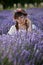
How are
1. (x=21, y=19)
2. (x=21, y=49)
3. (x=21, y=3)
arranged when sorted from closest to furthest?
(x=21, y=49), (x=21, y=19), (x=21, y=3)

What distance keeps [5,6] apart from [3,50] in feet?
46.4

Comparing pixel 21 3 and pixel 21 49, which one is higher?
pixel 21 49

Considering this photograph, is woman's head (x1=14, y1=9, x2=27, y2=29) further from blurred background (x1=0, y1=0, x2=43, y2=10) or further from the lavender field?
blurred background (x1=0, y1=0, x2=43, y2=10)

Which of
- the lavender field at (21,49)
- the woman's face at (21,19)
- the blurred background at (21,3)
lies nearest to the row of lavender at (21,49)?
the lavender field at (21,49)

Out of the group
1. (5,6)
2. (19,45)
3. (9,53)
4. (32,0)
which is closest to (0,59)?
(9,53)

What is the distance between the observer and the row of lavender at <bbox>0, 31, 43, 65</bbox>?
8.02ft

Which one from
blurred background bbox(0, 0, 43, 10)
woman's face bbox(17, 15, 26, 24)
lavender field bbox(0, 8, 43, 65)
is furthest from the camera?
blurred background bbox(0, 0, 43, 10)

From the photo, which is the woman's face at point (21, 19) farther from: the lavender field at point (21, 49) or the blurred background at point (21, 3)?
the blurred background at point (21, 3)

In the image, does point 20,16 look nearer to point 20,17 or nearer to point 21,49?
point 20,17

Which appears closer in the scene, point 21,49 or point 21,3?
point 21,49

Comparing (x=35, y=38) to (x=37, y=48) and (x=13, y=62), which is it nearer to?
(x=37, y=48)

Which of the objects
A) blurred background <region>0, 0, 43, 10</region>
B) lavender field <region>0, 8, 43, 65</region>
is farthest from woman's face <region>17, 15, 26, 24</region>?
blurred background <region>0, 0, 43, 10</region>

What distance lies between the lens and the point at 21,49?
2.58 meters

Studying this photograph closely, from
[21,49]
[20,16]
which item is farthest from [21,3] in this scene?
[21,49]
